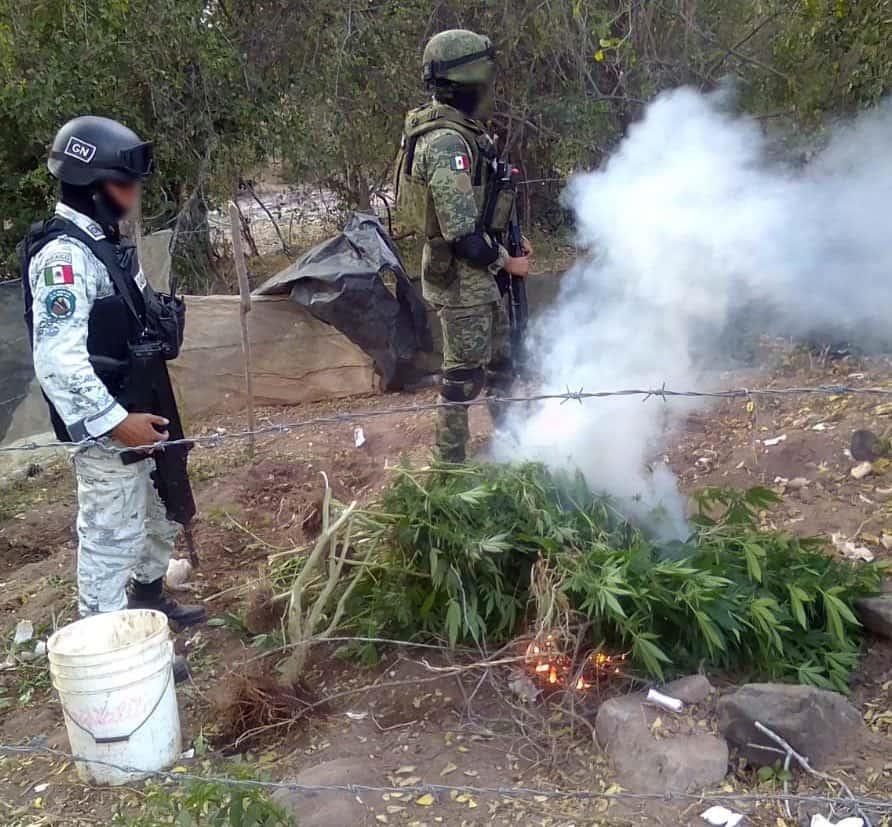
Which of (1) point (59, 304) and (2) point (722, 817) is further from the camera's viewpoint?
(1) point (59, 304)

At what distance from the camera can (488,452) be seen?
504 cm

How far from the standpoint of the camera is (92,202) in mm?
3488

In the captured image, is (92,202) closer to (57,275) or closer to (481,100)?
(57,275)

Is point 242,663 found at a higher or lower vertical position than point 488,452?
lower

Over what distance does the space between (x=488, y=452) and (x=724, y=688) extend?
212 centimetres

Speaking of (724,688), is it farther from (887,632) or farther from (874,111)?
(874,111)

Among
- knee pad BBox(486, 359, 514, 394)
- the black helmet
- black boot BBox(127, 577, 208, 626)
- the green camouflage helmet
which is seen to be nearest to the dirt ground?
black boot BBox(127, 577, 208, 626)

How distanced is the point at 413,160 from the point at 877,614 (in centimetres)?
312

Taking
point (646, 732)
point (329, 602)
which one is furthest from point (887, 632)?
point (329, 602)

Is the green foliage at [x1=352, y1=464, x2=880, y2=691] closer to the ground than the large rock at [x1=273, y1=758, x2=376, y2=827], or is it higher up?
higher up

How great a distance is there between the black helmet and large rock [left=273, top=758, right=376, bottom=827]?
7.41 ft

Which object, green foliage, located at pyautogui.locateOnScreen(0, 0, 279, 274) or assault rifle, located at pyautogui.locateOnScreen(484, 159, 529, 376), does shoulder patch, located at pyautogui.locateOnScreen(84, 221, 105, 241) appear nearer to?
assault rifle, located at pyautogui.locateOnScreen(484, 159, 529, 376)

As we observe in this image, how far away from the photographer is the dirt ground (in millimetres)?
2902

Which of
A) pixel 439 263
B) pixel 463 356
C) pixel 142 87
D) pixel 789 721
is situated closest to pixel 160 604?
pixel 463 356
